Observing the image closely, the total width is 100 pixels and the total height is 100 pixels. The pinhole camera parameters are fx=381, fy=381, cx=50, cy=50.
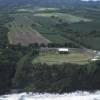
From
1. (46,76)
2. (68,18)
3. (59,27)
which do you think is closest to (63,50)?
(46,76)

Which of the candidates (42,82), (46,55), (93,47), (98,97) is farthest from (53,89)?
(93,47)

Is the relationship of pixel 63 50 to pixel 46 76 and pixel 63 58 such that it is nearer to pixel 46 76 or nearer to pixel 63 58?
pixel 63 58

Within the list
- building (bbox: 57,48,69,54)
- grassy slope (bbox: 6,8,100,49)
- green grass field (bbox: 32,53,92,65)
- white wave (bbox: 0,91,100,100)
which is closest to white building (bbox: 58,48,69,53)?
building (bbox: 57,48,69,54)

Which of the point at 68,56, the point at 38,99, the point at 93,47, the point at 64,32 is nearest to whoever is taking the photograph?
the point at 38,99

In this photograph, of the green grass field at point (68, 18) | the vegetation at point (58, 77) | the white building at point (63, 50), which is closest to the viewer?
the vegetation at point (58, 77)

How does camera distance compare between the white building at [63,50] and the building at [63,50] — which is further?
the white building at [63,50]

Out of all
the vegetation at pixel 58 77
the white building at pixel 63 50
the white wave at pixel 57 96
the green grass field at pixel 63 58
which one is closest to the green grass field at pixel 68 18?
the white building at pixel 63 50

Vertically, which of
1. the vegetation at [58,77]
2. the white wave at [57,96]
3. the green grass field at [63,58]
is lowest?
the white wave at [57,96]

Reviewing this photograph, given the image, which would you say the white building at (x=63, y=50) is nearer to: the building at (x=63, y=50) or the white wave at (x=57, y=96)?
the building at (x=63, y=50)

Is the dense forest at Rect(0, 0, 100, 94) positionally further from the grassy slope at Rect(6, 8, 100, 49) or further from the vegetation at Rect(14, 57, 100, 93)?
the grassy slope at Rect(6, 8, 100, 49)

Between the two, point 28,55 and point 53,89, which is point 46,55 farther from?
point 53,89
